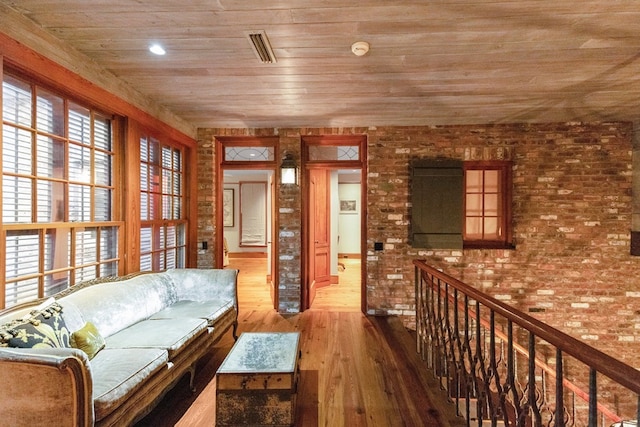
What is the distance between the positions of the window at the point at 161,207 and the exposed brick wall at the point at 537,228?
4.62 feet

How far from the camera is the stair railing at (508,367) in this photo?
40.5 inches

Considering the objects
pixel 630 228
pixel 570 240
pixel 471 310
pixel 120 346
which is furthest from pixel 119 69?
pixel 630 228

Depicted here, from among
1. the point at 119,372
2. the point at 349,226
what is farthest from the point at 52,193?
the point at 349,226

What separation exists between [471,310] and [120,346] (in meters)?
3.81

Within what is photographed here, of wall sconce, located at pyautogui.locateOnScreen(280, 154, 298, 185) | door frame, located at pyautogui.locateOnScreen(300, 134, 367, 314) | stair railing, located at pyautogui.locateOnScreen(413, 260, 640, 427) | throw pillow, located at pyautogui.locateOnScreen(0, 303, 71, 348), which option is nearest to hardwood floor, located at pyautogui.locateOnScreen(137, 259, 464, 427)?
stair railing, located at pyautogui.locateOnScreen(413, 260, 640, 427)

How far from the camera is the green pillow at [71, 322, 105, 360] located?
1903mm

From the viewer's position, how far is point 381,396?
7.40 feet

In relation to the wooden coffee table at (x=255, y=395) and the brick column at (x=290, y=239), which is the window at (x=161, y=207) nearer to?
the brick column at (x=290, y=239)

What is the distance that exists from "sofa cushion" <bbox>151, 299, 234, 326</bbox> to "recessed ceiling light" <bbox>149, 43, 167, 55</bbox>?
223 centimetres

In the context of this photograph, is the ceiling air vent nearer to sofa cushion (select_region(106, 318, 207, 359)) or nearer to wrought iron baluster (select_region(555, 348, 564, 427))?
sofa cushion (select_region(106, 318, 207, 359))

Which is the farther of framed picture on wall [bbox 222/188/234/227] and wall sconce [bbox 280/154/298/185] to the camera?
framed picture on wall [bbox 222/188/234/227]

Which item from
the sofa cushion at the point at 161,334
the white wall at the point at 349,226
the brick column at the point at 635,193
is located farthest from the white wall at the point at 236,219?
the brick column at the point at 635,193

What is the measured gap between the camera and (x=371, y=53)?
2277 mm

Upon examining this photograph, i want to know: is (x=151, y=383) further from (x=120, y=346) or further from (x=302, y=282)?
(x=302, y=282)
